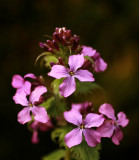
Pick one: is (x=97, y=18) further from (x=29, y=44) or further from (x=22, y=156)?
(x=22, y=156)

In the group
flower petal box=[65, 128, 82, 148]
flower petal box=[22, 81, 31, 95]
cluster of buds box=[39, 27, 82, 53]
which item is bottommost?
flower petal box=[65, 128, 82, 148]

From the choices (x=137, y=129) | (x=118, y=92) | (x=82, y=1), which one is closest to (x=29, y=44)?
(x=82, y=1)

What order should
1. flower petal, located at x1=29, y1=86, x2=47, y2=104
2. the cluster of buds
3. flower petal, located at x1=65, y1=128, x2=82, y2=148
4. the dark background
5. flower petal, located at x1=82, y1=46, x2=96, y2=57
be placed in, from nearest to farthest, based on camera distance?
flower petal, located at x1=65, y1=128, x2=82, y2=148, flower petal, located at x1=29, y1=86, x2=47, y2=104, the cluster of buds, flower petal, located at x1=82, y1=46, x2=96, y2=57, the dark background

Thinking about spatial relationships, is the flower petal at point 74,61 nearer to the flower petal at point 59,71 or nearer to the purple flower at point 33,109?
the flower petal at point 59,71

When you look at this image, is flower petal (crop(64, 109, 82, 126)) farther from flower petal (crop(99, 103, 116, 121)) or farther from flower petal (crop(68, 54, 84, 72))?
flower petal (crop(68, 54, 84, 72))

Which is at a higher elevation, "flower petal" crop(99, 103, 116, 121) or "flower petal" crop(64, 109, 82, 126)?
"flower petal" crop(99, 103, 116, 121)

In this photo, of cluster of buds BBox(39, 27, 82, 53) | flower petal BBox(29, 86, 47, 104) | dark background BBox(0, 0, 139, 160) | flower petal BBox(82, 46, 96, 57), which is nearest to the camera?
flower petal BBox(29, 86, 47, 104)

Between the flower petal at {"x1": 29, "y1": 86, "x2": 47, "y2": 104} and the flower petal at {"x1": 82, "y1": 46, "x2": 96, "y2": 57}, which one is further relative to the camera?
the flower petal at {"x1": 82, "y1": 46, "x2": 96, "y2": 57}

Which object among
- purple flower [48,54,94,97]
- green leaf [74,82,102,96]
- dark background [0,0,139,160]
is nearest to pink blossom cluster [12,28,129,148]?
purple flower [48,54,94,97]
